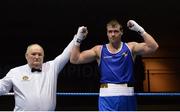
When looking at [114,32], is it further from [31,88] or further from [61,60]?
[31,88]

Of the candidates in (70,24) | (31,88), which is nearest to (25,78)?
(31,88)

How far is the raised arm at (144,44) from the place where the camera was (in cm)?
313

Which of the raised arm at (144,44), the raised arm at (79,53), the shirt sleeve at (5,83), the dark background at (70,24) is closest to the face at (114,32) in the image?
the raised arm at (144,44)

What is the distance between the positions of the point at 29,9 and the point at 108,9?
4.29 ft

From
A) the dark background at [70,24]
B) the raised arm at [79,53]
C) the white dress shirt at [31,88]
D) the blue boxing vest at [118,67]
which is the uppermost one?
the dark background at [70,24]

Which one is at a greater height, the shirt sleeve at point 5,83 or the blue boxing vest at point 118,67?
the blue boxing vest at point 118,67

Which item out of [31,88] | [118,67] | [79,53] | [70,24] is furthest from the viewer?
[70,24]

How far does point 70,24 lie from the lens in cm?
737

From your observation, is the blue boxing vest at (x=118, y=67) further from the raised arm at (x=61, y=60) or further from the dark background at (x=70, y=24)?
the dark background at (x=70, y=24)

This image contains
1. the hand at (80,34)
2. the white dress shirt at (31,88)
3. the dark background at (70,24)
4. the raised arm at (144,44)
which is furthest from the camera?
the dark background at (70,24)

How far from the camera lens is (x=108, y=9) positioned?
6.44m

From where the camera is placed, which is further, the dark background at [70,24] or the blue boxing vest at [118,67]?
the dark background at [70,24]

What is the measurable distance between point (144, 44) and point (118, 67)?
0.28 meters

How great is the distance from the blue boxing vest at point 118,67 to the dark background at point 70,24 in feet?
9.31
